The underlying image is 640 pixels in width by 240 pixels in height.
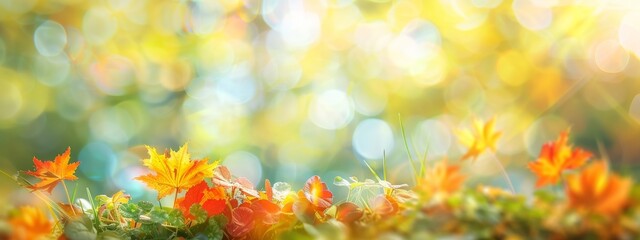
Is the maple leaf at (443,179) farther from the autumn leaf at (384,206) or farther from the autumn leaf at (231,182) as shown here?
the autumn leaf at (231,182)

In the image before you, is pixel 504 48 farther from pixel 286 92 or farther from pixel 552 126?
pixel 286 92

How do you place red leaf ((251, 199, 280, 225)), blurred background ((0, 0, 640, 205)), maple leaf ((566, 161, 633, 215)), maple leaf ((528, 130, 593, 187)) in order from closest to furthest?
maple leaf ((566, 161, 633, 215)), maple leaf ((528, 130, 593, 187)), red leaf ((251, 199, 280, 225)), blurred background ((0, 0, 640, 205))

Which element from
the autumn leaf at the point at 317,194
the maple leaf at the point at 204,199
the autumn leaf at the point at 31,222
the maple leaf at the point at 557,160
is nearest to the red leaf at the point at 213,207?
the maple leaf at the point at 204,199

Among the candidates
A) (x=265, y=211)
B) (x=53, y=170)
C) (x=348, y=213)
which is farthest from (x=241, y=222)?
(x=53, y=170)

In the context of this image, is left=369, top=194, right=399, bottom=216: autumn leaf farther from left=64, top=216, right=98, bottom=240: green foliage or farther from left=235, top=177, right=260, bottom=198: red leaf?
left=64, top=216, right=98, bottom=240: green foliage

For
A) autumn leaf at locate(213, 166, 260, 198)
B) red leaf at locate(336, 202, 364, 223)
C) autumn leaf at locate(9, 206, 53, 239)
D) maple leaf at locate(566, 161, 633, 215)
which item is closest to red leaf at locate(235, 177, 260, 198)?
autumn leaf at locate(213, 166, 260, 198)

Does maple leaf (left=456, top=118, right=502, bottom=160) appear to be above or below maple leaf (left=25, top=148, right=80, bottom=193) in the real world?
above

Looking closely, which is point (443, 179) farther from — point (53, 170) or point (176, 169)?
point (53, 170)
